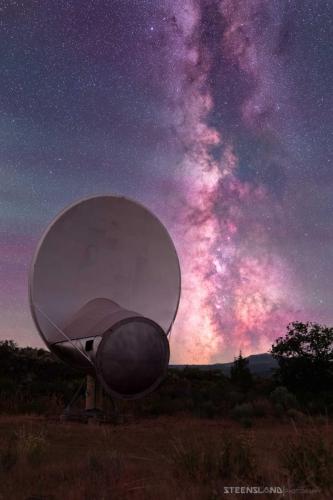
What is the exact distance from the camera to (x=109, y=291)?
15.6 meters

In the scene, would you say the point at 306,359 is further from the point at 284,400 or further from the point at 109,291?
the point at 109,291

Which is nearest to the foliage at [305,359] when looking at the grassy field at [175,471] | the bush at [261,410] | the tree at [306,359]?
the tree at [306,359]

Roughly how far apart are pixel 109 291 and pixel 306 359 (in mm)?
12990

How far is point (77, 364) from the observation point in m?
14.5

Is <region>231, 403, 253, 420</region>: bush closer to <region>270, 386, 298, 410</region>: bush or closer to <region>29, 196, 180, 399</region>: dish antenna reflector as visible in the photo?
<region>270, 386, 298, 410</region>: bush

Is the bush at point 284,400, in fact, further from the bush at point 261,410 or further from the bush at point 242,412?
the bush at point 242,412

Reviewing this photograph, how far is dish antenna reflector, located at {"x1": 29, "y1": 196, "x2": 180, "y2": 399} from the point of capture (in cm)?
1288

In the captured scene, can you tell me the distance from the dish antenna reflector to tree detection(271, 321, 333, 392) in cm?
1128

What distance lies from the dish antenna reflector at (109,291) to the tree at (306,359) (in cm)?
1128

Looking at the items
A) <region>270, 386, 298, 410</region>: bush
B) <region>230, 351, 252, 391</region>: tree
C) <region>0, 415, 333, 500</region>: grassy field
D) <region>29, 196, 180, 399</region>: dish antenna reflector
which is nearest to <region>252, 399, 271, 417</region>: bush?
<region>270, 386, 298, 410</region>: bush

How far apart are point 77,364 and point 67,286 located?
6.58ft

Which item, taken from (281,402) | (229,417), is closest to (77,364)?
(229,417)

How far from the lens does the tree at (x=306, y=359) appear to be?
82.1 feet

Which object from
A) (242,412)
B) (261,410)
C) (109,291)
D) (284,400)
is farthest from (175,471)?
(284,400)
